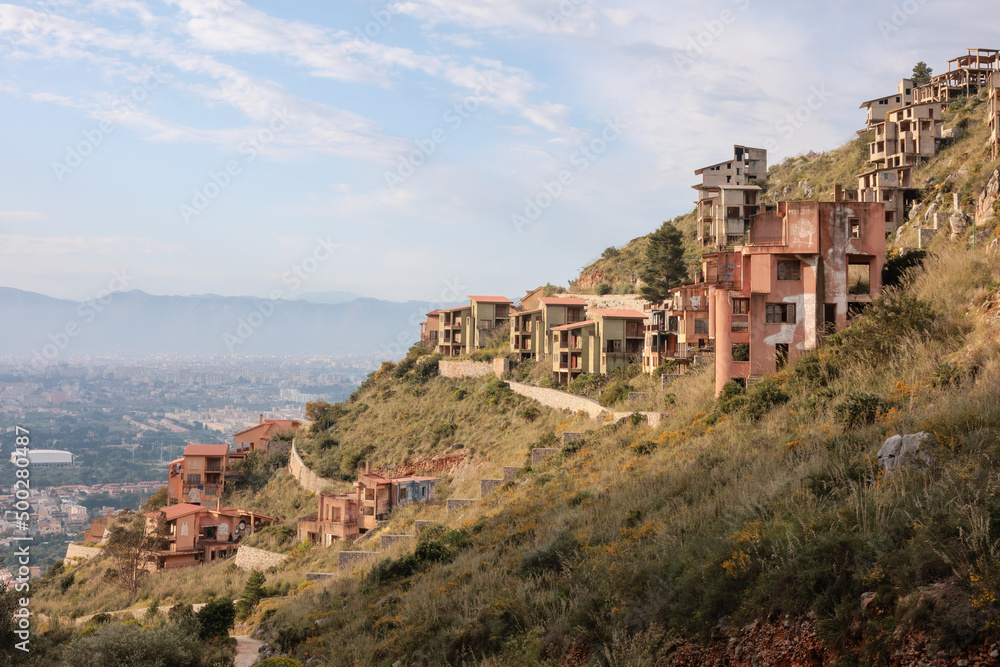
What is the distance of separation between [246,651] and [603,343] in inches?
1146

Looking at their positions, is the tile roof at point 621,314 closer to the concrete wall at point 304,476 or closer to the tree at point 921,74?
the concrete wall at point 304,476

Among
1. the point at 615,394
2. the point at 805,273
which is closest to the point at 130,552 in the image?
the point at 615,394

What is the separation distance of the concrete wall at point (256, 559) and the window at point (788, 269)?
98.6 feet

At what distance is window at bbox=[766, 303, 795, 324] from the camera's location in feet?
69.1

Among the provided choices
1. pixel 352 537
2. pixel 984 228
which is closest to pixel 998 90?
pixel 984 228

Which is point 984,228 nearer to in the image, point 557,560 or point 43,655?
point 557,560

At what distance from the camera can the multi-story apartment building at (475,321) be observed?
66.2 metres

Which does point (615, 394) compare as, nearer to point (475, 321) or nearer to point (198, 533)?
point (198, 533)

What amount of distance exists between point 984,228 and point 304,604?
2189 cm

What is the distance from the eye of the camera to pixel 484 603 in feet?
38.5

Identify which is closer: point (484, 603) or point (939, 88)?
point (484, 603)

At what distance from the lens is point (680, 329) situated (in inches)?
1460

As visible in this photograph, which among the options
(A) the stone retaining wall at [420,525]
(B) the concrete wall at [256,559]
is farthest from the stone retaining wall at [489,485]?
(B) the concrete wall at [256,559]

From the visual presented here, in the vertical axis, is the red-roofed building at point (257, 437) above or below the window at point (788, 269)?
below
